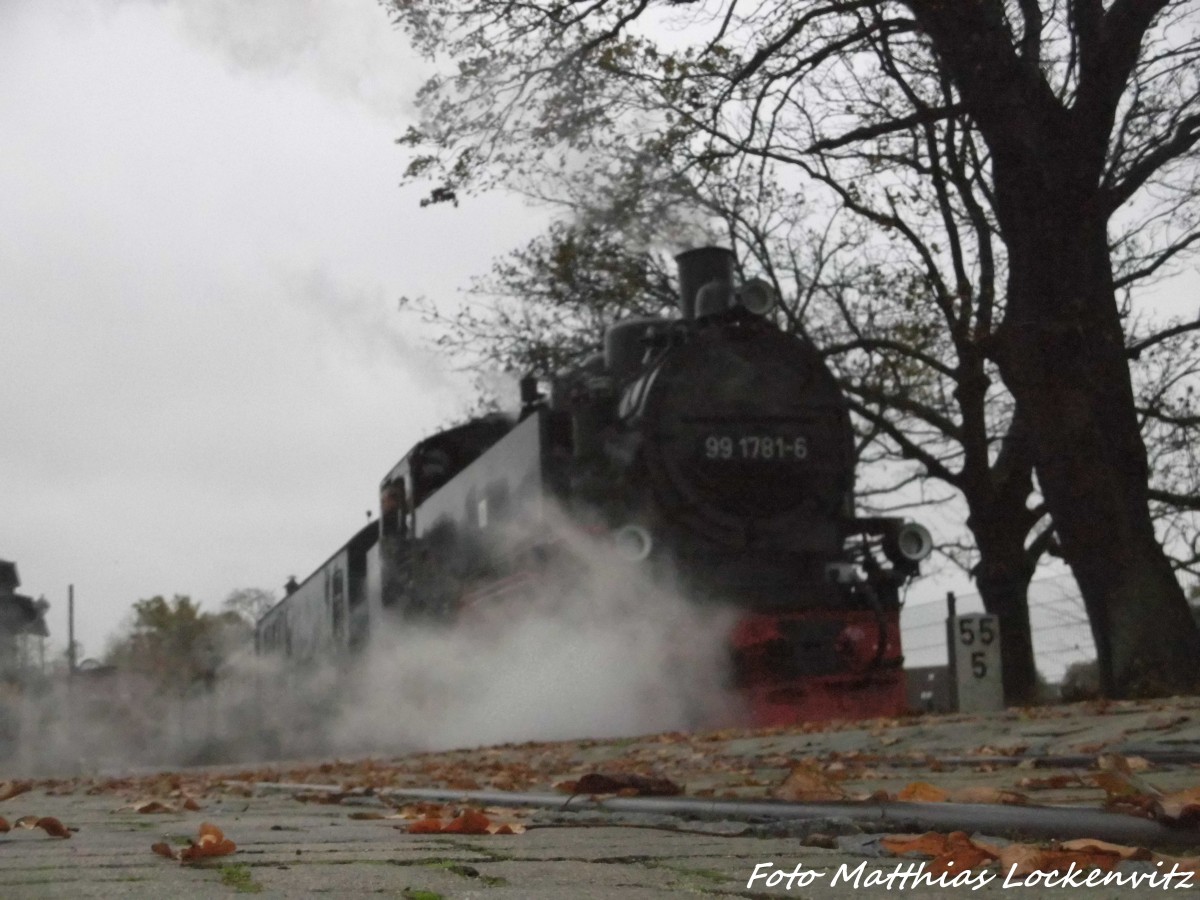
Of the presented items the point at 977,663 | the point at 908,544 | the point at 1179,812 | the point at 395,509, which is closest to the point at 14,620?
the point at 395,509

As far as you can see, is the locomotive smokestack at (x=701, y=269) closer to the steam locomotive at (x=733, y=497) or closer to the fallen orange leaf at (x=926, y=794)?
the steam locomotive at (x=733, y=497)

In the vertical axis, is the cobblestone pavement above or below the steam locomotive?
below

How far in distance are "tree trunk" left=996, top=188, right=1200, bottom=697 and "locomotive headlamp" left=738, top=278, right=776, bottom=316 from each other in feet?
8.66

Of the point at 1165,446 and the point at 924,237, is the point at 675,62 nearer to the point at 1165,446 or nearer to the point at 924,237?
the point at 924,237

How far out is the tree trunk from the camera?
9594 mm

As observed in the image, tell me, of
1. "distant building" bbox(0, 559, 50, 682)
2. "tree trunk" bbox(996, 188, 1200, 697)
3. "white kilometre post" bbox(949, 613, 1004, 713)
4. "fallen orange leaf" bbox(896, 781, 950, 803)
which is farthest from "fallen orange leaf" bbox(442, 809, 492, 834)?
"distant building" bbox(0, 559, 50, 682)

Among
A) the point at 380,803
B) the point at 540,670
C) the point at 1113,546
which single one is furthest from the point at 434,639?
the point at 380,803

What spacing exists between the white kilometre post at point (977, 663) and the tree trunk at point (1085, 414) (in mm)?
697

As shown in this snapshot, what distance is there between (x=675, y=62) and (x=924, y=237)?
6929 mm

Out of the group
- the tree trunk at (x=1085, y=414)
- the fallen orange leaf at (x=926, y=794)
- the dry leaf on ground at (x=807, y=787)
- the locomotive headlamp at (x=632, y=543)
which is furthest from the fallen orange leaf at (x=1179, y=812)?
the locomotive headlamp at (x=632, y=543)

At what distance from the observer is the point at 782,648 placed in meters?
11.5

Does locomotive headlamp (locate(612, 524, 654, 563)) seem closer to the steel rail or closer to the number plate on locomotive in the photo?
the number plate on locomotive

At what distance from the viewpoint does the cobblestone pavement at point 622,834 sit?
2.41 metres

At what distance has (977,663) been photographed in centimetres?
1017
